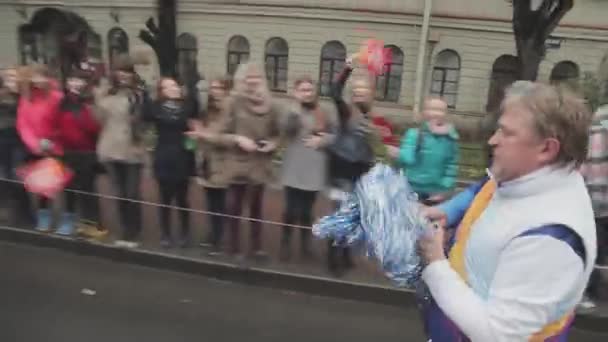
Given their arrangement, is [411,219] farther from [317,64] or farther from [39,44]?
[39,44]

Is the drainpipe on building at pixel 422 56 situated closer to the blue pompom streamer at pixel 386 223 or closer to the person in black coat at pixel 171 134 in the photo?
the person in black coat at pixel 171 134

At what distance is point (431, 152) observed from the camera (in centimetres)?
462

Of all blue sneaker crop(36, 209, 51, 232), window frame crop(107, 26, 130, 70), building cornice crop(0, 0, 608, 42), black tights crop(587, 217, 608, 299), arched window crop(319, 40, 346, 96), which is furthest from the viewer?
window frame crop(107, 26, 130, 70)

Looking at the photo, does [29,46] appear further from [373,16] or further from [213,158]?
[213,158]

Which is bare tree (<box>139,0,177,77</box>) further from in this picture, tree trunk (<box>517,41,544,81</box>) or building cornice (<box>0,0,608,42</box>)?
tree trunk (<box>517,41,544,81</box>)

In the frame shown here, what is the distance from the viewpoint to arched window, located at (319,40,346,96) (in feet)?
70.3

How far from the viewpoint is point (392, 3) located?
20.6 metres

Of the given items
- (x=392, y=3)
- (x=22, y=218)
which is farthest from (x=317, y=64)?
(x=22, y=218)

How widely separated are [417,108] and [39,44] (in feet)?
56.2

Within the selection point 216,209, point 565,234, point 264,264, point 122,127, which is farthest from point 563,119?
point 122,127

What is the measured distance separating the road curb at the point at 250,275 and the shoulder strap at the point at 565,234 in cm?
306

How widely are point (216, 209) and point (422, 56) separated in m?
16.3

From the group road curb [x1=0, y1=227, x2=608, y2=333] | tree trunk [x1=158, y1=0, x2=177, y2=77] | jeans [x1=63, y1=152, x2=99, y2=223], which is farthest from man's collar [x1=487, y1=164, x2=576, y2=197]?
tree trunk [x1=158, y1=0, x2=177, y2=77]

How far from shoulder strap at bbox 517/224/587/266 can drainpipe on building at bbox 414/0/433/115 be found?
19064 millimetres
